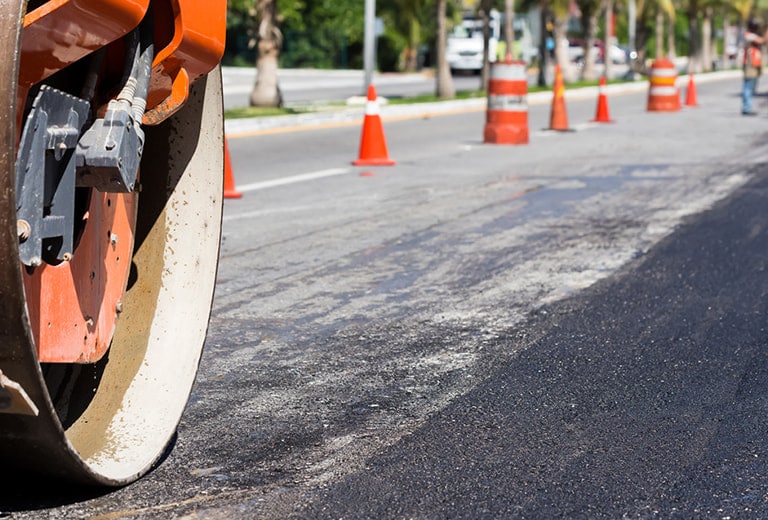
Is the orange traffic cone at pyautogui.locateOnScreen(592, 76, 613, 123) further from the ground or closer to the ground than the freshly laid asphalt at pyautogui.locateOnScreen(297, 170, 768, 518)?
further from the ground

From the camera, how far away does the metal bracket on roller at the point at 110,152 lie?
2846mm

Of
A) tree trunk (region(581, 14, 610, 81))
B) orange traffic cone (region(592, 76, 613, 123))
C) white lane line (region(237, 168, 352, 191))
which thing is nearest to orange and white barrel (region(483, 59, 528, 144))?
white lane line (region(237, 168, 352, 191))

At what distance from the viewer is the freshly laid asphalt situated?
3229 mm

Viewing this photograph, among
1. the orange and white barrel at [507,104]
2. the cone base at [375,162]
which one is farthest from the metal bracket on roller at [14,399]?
the orange and white barrel at [507,104]

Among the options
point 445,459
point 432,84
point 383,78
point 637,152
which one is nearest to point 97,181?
point 445,459

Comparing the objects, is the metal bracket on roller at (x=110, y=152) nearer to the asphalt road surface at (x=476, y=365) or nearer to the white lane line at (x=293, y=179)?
the asphalt road surface at (x=476, y=365)

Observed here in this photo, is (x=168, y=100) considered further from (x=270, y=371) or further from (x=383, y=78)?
(x=383, y=78)

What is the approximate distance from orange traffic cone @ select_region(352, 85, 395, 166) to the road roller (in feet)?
31.2

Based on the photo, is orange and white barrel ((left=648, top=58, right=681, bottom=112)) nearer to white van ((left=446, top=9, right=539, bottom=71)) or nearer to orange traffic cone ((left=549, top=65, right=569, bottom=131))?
orange traffic cone ((left=549, top=65, right=569, bottom=131))

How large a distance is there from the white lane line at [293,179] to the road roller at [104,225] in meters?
7.36

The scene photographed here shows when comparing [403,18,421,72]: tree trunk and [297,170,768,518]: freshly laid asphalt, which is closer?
[297,170,768,518]: freshly laid asphalt

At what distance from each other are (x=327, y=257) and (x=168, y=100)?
12.8 feet

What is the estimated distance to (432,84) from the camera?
40.0 m

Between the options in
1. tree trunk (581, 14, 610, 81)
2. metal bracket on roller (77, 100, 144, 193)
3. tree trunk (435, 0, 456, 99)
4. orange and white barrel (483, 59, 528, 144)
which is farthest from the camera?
tree trunk (581, 14, 610, 81)
